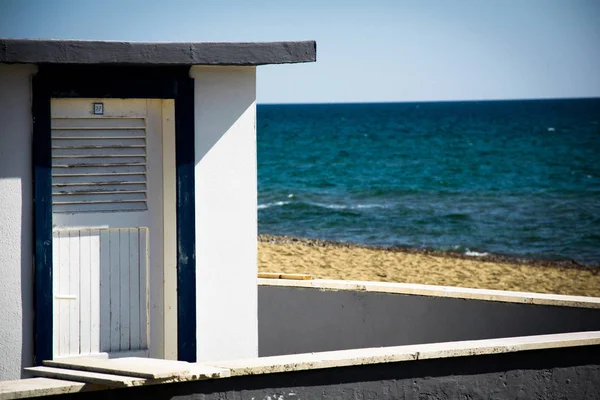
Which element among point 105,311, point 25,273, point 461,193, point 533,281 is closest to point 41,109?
point 25,273

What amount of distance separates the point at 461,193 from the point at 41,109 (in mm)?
37392

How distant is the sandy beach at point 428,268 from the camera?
18188mm

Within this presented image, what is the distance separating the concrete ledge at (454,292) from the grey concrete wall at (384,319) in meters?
0.04

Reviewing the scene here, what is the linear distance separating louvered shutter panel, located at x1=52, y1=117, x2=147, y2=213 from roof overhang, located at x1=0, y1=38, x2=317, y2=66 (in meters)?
0.54

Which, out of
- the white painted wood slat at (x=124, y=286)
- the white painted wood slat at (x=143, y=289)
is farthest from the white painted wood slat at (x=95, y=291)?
the white painted wood slat at (x=143, y=289)

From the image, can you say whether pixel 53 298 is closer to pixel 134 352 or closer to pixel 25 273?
pixel 25 273

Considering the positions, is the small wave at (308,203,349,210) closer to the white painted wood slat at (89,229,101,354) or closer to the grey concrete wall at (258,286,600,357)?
the grey concrete wall at (258,286,600,357)

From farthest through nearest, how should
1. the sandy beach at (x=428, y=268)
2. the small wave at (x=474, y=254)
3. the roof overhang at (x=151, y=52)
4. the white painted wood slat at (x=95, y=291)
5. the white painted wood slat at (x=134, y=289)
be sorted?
the small wave at (x=474, y=254), the sandy beach at (x=428, y=268), the white painted wood slat at (x=134, y=289), the white painted wood slat at (x=95, y=291), the roof overhang at (x=151, y=52)

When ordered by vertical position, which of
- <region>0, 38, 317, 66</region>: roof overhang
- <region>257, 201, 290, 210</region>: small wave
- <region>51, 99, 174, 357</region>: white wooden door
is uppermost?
<region>257, 201, 290, 210</region>: small wave

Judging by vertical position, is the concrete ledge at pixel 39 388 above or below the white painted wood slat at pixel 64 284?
below

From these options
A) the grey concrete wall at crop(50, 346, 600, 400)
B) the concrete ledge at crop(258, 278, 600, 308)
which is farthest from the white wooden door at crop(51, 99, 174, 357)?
the concrete ledge at crop(258, 278, 600, 308)

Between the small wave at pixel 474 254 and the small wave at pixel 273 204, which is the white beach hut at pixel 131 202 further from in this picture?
the small wave at pixel 273 204

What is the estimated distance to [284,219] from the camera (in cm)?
3188

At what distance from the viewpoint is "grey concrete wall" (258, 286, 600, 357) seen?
7102 millimetres
